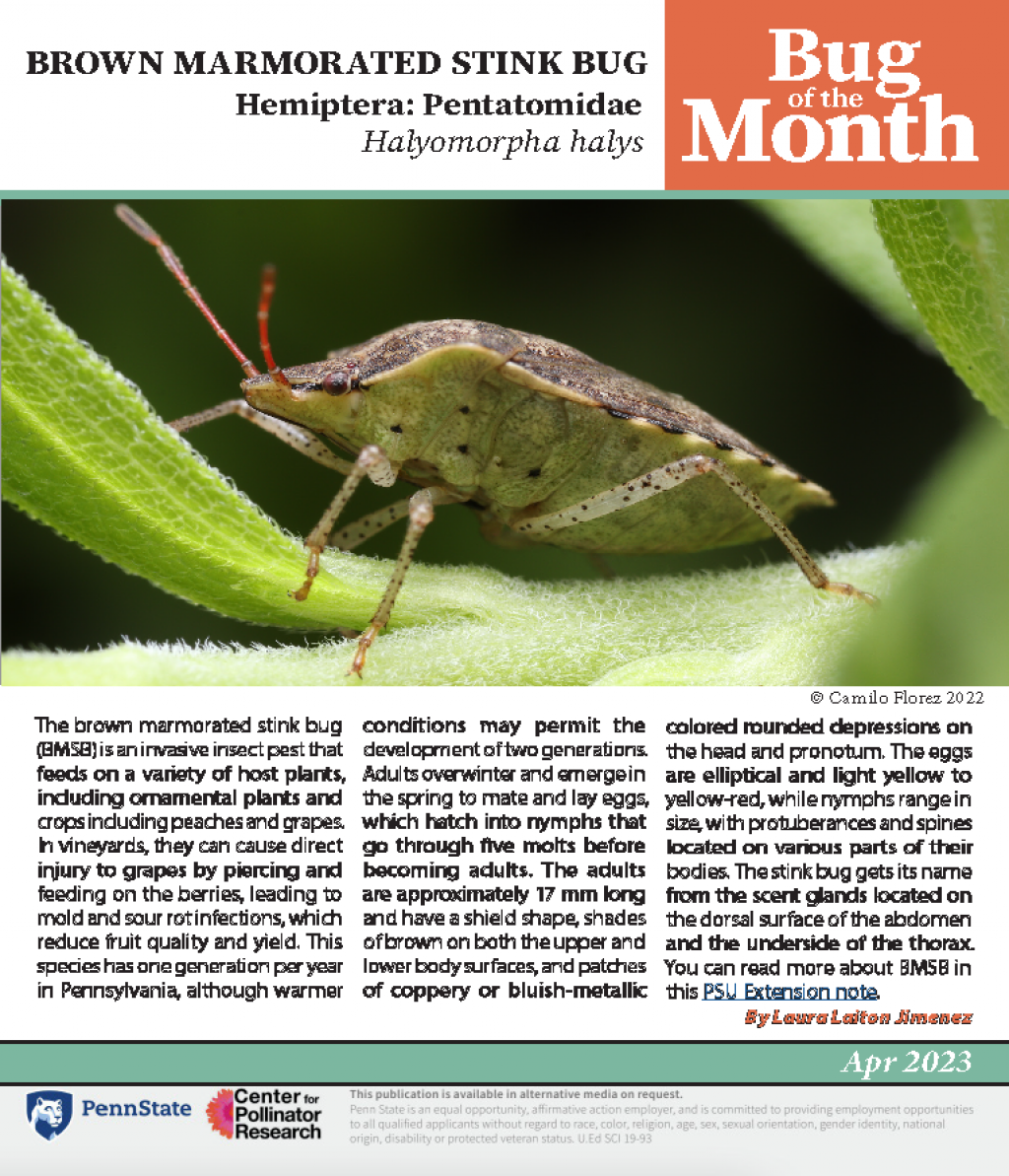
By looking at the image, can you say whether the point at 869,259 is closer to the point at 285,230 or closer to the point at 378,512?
the point at 378,512

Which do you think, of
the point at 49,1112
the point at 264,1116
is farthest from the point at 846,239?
the point at 49,1112

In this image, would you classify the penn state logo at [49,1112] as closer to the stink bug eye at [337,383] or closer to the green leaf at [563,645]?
the green leaf at [563,645]

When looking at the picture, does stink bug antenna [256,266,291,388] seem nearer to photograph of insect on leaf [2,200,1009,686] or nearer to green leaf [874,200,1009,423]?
photograph of insect on leaf [2,200,1009,686]

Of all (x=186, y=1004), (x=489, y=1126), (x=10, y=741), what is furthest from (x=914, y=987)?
(x=10, y=741)

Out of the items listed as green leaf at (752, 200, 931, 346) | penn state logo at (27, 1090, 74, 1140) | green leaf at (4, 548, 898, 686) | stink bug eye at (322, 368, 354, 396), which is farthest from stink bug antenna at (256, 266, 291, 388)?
penn state logo at (27, 1090, 74, 1140)

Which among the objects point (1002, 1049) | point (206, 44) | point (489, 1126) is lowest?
point (489, 1126)

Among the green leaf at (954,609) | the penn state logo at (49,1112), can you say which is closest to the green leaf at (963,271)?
the green leaf at (954,609)
